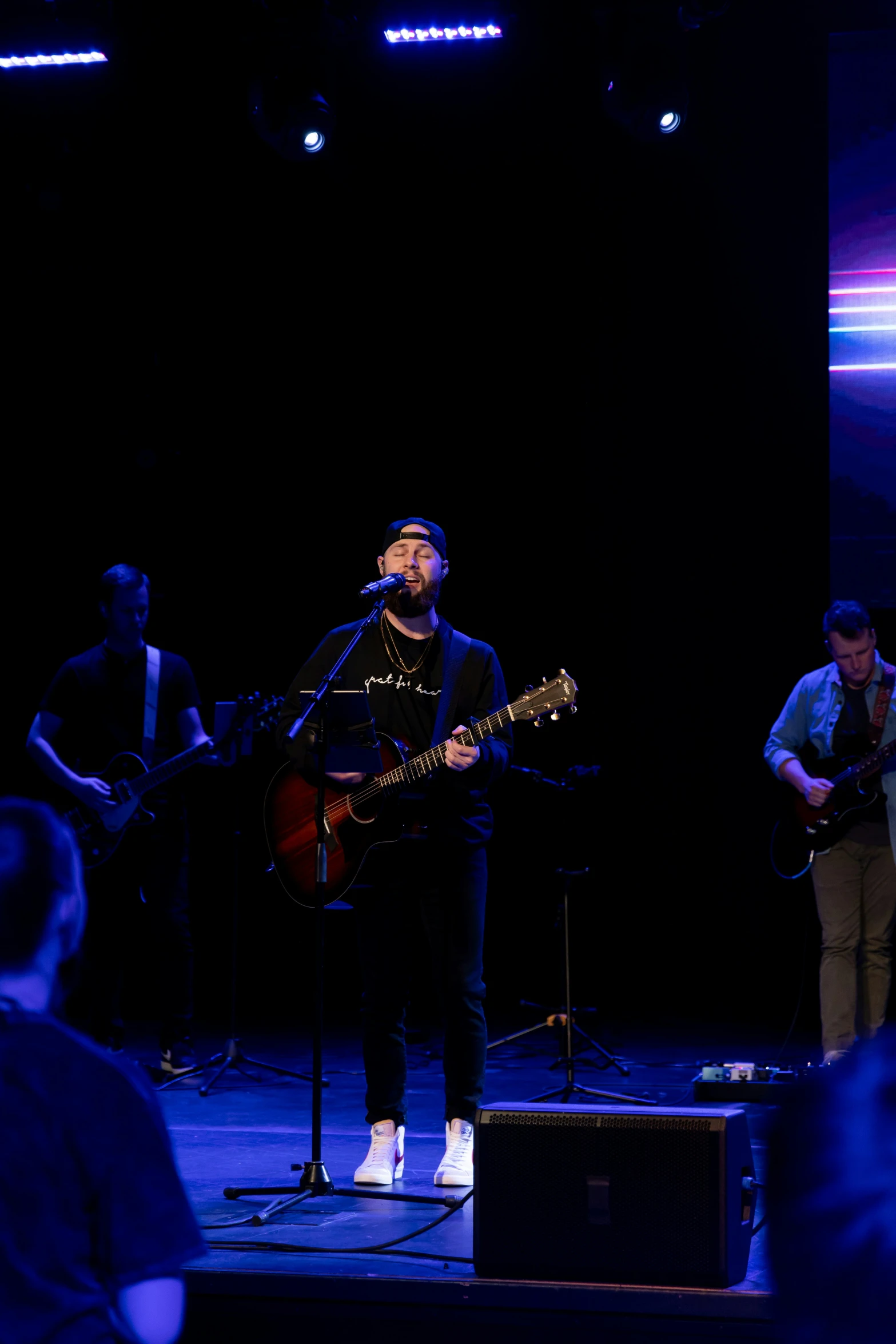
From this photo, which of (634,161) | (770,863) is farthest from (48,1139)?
(634,161)

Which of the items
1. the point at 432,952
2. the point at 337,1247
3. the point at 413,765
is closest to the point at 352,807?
the point at 413,765

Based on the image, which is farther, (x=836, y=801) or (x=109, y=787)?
(x=109, y=787)

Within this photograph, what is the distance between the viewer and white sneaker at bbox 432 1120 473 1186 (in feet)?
14.1

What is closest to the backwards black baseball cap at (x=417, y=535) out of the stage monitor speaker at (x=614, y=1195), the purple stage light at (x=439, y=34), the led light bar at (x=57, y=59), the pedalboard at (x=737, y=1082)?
the stage monitor speaker at (x=614, y=1195)

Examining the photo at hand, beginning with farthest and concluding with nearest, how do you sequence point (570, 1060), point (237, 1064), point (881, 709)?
point (237, 1064)
point (881, 709)
point (570, 1060)

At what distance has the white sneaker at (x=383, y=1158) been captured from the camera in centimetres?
428

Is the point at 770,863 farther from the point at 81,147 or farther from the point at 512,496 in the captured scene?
the point at 81,147

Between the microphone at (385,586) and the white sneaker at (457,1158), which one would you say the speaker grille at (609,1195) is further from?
the microphone at (385,586)

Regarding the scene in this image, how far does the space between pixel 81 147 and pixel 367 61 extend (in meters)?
1.72

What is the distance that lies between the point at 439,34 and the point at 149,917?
13.5 feet

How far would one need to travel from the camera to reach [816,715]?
606 cm

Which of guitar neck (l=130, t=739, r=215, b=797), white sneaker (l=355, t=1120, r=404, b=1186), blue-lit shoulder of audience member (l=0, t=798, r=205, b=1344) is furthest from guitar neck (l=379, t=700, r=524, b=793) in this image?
blue-lit shoulder of audience member (l=0, t=798, r=205, b=1344)

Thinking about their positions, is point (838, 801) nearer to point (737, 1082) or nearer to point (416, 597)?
point (737, 1082)

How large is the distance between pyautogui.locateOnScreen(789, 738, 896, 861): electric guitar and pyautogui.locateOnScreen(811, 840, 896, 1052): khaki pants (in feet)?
0.22
